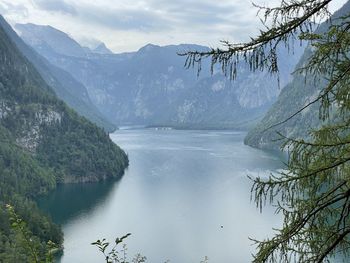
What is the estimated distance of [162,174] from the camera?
14025 cm

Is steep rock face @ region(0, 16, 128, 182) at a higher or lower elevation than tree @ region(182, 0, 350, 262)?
lower

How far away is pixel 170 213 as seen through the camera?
310 feet

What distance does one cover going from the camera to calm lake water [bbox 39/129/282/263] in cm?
7188

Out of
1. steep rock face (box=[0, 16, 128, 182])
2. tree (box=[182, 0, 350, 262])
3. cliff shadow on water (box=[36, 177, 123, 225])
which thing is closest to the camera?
tree (box=[182, 0, 350, 262])

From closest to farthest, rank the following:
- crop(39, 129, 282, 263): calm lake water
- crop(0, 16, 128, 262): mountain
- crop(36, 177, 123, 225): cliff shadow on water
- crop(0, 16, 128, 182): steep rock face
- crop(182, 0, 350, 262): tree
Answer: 1. crop(182, 0, 350, 262): tree
2. crop(39, 129, 282, 263): calm lake water
3. crop(36, 177, 123, 225): cliff shadow on water
4. crop(0, 16, 128, 262): mountain
5. crop(0, 16, 128, 182): steep rock face

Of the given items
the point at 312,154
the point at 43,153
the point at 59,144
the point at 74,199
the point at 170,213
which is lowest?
the point at 74,199

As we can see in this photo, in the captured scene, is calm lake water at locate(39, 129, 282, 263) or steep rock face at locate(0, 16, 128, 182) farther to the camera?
steep rock face at locate(0, 16, 128, 182)

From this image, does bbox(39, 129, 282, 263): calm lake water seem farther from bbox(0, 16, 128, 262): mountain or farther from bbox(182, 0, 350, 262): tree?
bbox(182, 0, 350, 262): tree

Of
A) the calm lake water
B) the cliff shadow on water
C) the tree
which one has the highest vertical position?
the tree

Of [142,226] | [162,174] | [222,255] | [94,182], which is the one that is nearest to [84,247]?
[142,226]

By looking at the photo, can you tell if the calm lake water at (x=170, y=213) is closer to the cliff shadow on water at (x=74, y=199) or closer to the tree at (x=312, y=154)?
the cliff shadow on water at (x=74, y=199)

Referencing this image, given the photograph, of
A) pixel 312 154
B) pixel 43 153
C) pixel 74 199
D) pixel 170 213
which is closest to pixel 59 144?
pixel 43 153

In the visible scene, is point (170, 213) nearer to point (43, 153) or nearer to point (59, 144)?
point (43, 153)

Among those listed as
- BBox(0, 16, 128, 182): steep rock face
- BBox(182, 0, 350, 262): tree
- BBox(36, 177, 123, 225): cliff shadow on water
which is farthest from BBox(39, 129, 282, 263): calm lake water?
BBox(182, 0, 350, 262): tree
